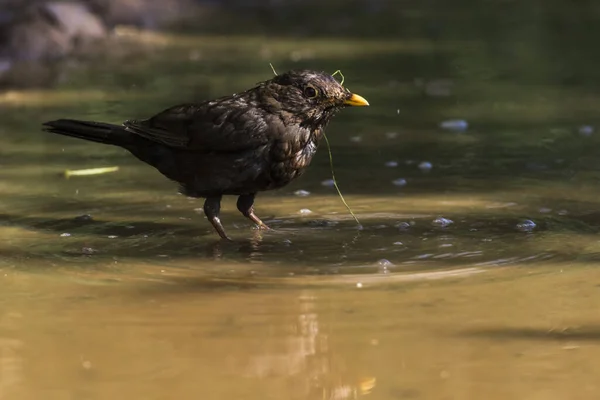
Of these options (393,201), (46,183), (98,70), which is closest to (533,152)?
(393,201)

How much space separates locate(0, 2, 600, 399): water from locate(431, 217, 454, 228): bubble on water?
0.02m

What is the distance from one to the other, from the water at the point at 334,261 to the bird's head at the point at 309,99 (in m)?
0.59

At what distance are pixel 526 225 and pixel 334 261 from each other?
3.66ft

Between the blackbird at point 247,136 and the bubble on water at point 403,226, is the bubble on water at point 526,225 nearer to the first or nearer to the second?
the bubble on water at point 403,226

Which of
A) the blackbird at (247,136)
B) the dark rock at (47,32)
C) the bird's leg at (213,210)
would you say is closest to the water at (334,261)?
the bird's leg at (213,210)

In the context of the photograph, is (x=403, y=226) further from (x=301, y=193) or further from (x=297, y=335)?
(x=297, y=335)

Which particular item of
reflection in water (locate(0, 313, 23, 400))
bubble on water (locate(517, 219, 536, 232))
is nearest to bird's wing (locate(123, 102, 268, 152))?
bubble on water (locate(517, 219, 536, 232))

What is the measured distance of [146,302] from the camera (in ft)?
15.2

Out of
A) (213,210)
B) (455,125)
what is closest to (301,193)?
(213,210)

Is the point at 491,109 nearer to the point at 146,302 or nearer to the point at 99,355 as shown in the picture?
the point at 146,302

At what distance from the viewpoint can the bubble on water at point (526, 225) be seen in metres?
5.71

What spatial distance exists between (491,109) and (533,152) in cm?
158

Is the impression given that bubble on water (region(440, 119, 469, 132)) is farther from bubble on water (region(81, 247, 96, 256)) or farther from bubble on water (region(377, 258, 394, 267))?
bubble on water (region(81, 247, 96, 256))

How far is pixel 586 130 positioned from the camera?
26.5ft
